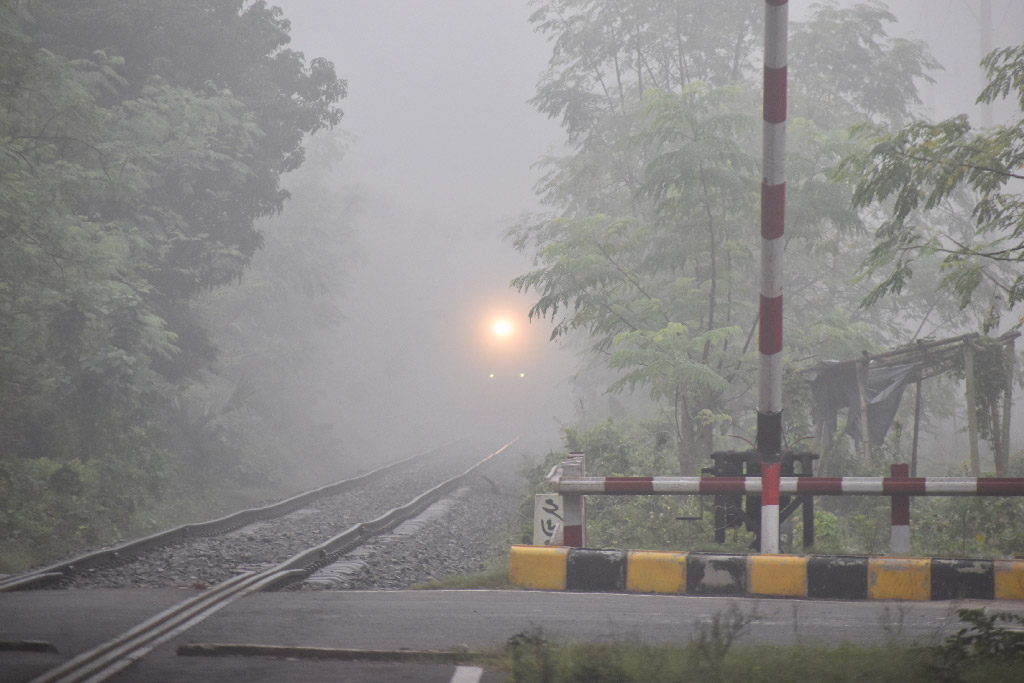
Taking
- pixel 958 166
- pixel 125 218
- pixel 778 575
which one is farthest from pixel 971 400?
pixel 125 218

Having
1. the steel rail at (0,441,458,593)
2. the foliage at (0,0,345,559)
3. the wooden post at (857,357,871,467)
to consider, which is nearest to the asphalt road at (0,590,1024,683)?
the steel rail at (0,441,458,593)

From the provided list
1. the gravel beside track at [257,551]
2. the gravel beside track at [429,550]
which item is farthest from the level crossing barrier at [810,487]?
the gravel beside track at [257,551]

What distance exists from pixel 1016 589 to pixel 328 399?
6847 cm

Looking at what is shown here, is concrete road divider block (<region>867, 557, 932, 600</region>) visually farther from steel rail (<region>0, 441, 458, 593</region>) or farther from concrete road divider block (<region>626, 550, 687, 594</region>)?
steel rail (<region>0, 441, 458, 593</region>)

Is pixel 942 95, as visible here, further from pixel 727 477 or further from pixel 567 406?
pixel 567 406

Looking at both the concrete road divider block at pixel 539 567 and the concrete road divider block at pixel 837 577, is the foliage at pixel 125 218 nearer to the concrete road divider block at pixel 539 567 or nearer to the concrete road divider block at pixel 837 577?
the concrete road divider block at pixel 539 567

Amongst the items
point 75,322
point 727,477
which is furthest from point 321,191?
point 727,477

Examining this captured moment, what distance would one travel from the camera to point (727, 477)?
7.66 meters

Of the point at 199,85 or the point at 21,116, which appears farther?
the point at 199,85

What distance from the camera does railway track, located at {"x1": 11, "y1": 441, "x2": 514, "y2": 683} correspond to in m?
5.04

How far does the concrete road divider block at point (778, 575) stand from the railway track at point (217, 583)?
4276 mm

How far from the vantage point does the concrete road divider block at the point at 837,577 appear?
21.9 feet

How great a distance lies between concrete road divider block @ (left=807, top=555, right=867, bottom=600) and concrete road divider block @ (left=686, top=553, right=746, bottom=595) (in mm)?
531

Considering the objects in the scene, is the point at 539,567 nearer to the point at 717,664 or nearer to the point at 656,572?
the point at 656,572
